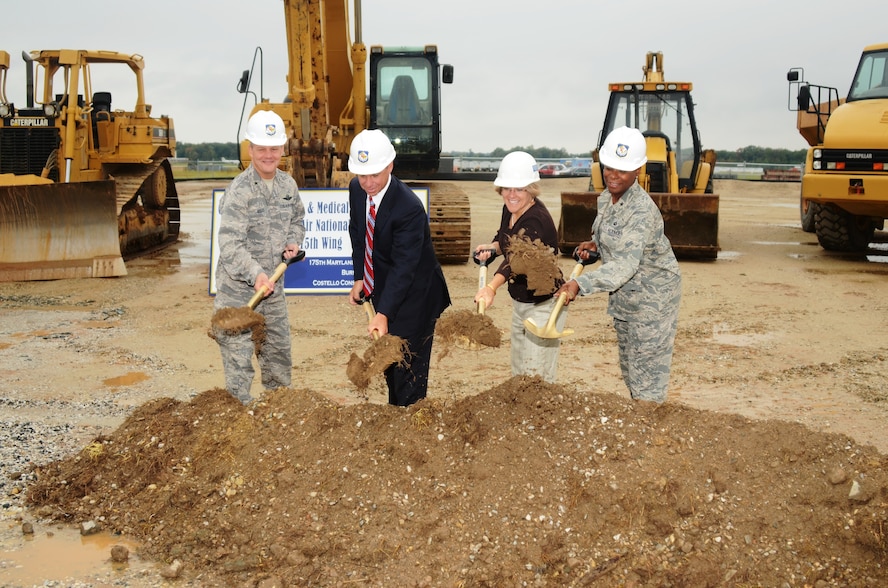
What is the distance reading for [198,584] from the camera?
13.0 ft

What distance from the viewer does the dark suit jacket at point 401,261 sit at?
204 inches

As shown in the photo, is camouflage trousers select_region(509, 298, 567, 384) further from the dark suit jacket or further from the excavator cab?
the excavator cab

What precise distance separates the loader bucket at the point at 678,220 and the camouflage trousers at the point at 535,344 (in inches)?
316

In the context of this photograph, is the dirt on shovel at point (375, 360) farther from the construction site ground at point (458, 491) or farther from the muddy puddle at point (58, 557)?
the muddy puddle at point (58, 557)

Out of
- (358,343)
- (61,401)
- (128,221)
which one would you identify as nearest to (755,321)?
(358,343)

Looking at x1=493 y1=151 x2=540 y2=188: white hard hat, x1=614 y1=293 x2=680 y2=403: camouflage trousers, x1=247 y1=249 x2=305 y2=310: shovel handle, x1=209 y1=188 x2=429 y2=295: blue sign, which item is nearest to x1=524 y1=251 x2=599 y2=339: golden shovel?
x1=614 y1=293 x2=680 y2=403: camouflage trousers

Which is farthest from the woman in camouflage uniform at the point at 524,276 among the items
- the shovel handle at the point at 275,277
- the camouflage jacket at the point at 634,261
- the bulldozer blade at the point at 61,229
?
the bulldozer blade at the point at 61,229

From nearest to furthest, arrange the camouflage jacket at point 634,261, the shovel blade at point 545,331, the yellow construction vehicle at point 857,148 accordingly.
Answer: the camouflage jacket at point 634,261 < the shovel blade at point 545,331 < the yellow construction vehicle at point 857,148

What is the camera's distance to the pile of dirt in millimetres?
3908

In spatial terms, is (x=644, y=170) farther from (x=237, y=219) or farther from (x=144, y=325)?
(x=237, y=219)

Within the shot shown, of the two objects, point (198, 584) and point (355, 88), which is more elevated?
point (355, 88)

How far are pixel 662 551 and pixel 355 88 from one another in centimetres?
1084

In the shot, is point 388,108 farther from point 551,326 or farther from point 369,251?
point 551,326

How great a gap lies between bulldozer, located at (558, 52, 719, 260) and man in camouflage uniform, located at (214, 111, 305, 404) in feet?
27.4
